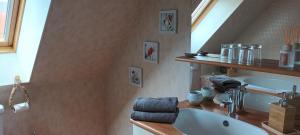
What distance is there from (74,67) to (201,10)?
53.0 inches

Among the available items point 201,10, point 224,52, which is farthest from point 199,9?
point 224,52

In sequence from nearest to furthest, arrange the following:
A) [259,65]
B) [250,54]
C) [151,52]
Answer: [259,65]
[250,54]
[151,52]

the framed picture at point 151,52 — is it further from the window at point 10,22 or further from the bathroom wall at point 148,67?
the window at point 10,22

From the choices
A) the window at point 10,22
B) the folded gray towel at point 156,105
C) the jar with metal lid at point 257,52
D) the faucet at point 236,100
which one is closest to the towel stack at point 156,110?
the folded gray towel at point 156,105

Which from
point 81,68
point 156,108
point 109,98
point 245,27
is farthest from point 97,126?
point 245,27

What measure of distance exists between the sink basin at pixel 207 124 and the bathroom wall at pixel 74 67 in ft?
3.44

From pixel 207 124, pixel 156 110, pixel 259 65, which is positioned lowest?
pixel 207 124

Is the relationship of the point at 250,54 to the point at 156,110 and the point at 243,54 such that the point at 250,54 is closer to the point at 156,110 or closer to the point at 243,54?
the point at 243,54

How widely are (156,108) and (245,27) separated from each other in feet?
2.36

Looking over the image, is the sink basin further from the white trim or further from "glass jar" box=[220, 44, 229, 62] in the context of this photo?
the white trim

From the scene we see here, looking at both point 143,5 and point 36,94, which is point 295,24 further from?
point 36,94

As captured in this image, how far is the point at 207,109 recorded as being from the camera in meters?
1.76

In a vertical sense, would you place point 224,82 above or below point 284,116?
above

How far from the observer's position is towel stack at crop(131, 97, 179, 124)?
155 centimetres
